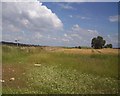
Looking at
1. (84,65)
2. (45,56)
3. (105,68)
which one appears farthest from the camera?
(45,56)

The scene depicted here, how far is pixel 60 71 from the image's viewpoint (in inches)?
620

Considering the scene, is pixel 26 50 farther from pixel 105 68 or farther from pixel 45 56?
pixel 105 68

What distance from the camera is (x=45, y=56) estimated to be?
1988cm

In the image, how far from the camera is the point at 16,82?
39.4 ft

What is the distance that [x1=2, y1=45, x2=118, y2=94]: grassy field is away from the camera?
430 inches

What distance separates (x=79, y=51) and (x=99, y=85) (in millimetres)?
9380

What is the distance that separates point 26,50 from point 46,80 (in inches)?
458

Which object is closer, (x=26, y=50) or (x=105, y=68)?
(x=105, y=68)

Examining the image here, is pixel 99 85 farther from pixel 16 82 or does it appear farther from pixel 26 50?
pixel 26 50

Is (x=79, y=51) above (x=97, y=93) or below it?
above

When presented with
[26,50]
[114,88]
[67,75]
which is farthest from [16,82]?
[26,50]

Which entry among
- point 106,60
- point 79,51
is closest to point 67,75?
point 106,60

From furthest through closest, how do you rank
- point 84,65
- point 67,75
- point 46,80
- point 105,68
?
point 84,65 → point 105,68 → point 67,75 → point 46,80

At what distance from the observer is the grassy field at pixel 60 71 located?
1093 cm
